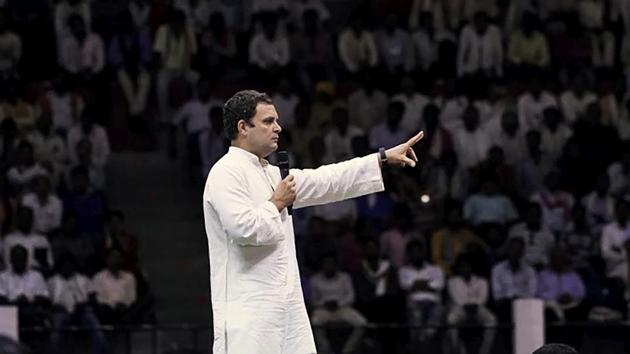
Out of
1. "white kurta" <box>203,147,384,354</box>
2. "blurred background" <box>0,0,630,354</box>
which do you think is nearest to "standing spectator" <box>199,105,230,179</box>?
"blurred background" <box>0,0,630,354</box>

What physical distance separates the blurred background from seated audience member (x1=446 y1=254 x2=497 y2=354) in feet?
0.07

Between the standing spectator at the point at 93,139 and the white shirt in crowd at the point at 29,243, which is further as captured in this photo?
the standing spectator at the point at 93,139

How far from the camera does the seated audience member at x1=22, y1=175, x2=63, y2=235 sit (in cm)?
1609

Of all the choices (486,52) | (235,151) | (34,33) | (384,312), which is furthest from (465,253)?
(235,151)

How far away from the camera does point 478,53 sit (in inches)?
763

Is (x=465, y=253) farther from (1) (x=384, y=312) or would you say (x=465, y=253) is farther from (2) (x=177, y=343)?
(2) (x=177, y=343)

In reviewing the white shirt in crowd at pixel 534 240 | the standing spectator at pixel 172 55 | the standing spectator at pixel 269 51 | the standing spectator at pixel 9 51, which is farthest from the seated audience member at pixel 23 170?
the white shirt in crowd at pixel 534 240

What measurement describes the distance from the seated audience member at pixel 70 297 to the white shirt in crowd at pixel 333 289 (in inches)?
76.9

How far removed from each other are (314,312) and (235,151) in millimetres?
7421

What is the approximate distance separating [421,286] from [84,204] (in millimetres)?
3255

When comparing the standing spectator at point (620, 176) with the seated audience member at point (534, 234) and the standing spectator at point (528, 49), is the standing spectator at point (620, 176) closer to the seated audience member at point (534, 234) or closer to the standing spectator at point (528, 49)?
Answer: the seated audience member at point (534, 234)

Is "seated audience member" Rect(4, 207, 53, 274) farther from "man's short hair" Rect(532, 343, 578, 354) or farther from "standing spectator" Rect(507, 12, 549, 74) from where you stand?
"man's short hair" Rect(532, 343, 578, 354)

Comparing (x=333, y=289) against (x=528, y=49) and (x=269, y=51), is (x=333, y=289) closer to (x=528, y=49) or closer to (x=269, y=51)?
(x=269, y=51)

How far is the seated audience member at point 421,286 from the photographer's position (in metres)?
15.3
